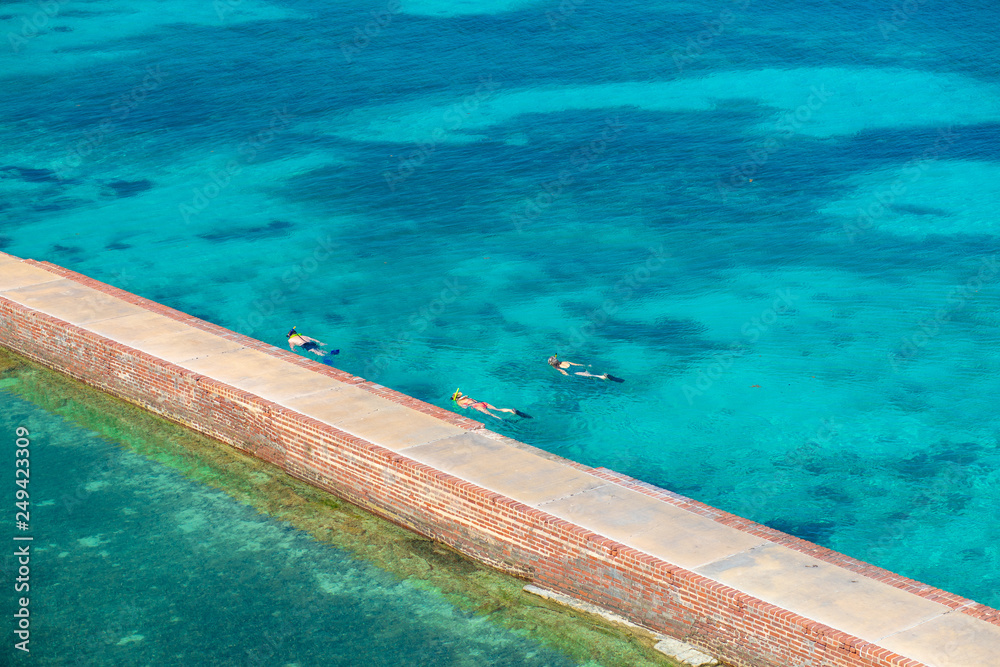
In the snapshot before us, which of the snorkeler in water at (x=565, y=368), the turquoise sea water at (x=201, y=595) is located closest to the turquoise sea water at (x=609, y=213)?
the snorkeler in water at (x=565, y=368)

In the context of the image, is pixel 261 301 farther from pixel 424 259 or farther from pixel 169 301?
pixel 424 259

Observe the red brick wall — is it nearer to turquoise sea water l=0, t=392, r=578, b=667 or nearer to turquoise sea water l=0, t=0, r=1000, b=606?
turquoise sea water l=0, t=392, r=578, b=667

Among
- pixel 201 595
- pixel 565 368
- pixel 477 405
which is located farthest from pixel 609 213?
pixel 201 595

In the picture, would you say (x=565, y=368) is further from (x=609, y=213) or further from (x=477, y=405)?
(x=609, y=213)

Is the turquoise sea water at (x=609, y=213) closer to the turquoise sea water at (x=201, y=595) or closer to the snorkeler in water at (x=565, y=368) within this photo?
the snorkeler in water at (x=565, y=368)

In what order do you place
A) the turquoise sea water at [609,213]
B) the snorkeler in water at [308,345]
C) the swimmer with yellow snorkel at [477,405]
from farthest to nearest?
the snorkeler in water at [308,345]
the swimmer with yellow snorkel at [477,405]
the turquoise sea water at [609,213]

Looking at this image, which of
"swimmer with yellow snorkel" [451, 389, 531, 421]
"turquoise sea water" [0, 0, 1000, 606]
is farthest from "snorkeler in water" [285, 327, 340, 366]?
"swimmer with yellow snorkel" [451, 389, 531, 421]
